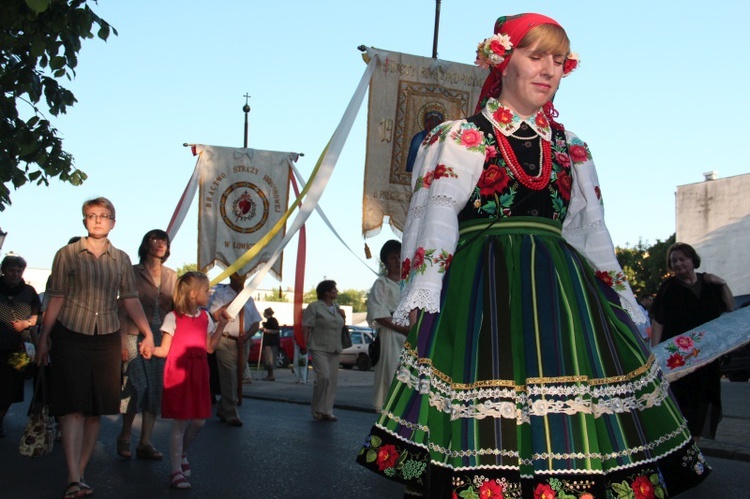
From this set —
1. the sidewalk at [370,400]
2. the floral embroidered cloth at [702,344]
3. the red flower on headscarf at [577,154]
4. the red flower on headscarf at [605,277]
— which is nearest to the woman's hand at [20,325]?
the sidewalk at [370,400]

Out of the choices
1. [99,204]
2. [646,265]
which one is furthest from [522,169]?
[646,265]

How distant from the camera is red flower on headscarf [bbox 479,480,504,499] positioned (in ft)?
11.0

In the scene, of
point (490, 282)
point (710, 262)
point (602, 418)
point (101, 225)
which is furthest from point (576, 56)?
point (710, 262)

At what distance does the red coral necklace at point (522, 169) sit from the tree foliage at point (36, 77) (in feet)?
20.0

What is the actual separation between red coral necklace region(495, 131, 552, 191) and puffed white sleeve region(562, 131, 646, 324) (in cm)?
22

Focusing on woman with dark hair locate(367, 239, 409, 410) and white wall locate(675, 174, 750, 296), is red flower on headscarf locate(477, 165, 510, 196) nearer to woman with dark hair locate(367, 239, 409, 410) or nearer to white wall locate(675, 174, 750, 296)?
woman with dark hair locate(367, 239, 409, 410)

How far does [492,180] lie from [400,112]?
7621 millimetres

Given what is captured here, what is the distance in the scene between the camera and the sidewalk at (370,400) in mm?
8711

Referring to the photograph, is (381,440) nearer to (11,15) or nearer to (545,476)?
(545,476)

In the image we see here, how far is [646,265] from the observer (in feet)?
201

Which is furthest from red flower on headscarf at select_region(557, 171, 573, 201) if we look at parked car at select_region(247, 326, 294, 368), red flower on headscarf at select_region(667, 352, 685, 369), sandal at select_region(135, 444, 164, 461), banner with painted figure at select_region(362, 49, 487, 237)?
parked car at select_region(247, 326, 294, 368)

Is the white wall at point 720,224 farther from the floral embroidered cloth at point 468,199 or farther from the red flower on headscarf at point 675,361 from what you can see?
the floral embroidered cloth at point 468,199

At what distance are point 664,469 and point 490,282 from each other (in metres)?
0.92

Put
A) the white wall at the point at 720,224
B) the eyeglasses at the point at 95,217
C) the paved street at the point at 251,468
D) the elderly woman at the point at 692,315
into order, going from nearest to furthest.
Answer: the paved street at the point at 251,468 < the eyeglasses at the point at 95,217 < the elderly woman at the point at 692,315 < the white wall at the point at 720,224
